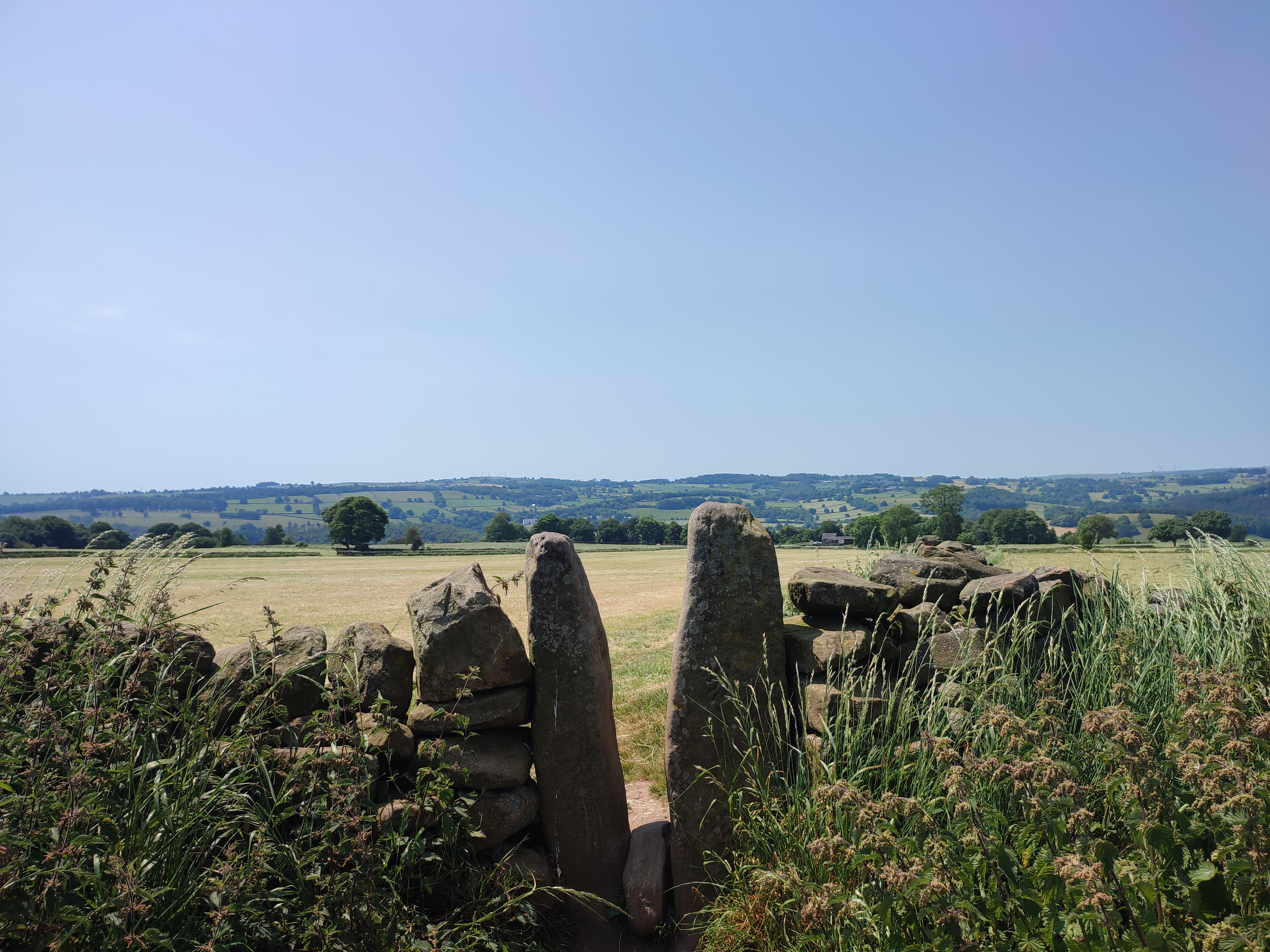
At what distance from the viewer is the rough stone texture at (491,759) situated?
16.5 ft

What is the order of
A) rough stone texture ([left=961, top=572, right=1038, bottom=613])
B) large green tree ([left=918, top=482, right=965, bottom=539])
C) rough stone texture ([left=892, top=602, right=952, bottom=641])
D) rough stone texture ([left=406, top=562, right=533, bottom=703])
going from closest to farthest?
1. rough stone texture ([left=406, top=562, right=533, bottom=703])
2. rough stone texture ([left=892, top=602, right=952, bottom=641])
3. rough stone texture ([left=961, top=572, right=1038, bottom=613])
4. large green tree ([left=918, top=482, right=965, bottom=539])

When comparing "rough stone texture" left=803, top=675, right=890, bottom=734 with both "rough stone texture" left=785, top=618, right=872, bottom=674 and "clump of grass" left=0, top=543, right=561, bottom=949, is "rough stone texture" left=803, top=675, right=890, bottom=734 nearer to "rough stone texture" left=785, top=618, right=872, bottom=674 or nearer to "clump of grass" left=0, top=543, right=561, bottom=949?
"rough stone texture" left=785, top=618, right=872, bottom=674

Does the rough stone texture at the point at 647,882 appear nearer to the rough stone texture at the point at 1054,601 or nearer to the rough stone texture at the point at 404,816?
the rough stone texture at the point at 404,816

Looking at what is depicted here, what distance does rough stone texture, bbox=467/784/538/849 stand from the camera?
5055 millimetres

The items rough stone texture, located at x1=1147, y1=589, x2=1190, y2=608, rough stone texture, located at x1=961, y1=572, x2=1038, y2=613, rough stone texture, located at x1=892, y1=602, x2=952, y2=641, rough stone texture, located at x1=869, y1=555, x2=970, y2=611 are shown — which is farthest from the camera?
rough stone texture, located at x1=1147, y1=589, x2=1190, y2=608

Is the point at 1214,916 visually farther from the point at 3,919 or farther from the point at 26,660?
the point at 26,660

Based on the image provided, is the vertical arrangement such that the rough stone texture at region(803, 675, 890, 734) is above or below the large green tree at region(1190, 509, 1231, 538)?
above

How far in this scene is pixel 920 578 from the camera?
20.9ft

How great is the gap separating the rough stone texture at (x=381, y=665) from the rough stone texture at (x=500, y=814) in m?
0.92

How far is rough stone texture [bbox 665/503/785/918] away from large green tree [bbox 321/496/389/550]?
62823 millimetres

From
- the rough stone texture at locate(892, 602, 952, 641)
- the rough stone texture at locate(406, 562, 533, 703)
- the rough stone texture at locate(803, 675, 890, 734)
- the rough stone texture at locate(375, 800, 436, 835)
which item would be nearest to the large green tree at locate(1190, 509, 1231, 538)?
the rough stone texture at locate(892, 602, 952, 641)

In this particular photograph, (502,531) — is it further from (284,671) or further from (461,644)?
(284,671)

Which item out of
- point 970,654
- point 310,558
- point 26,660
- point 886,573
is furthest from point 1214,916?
point 310,558

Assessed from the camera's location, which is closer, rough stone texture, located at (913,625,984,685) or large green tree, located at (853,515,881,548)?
rough stone texture, located at (913,625,984,685)
